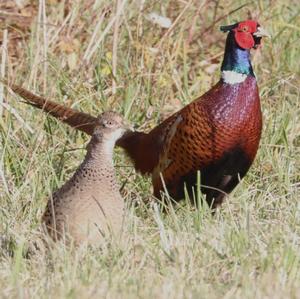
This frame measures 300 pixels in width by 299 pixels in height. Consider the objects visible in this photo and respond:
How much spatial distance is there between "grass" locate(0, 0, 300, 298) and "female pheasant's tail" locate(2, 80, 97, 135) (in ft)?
0.30

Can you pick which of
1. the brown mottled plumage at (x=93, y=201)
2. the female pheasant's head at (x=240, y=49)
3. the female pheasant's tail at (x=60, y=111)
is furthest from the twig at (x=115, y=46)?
the brown mottled plumage at (x=93, y=201)

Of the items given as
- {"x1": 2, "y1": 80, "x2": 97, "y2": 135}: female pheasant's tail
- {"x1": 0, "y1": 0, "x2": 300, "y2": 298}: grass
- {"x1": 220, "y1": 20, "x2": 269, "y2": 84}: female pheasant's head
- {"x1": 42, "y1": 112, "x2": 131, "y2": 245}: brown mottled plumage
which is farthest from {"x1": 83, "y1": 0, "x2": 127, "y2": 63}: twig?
{"x1": 42, "y1": 112, "x2": 131, "y2": 245}: brown mottled plumage

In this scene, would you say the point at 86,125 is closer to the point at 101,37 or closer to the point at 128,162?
the point at 128,162

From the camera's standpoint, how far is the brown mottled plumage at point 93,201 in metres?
4.46

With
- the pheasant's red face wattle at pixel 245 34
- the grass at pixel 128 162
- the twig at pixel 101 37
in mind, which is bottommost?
the grass at pixel 128 162

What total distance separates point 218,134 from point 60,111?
3.29 ft

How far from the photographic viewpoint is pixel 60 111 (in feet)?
20.0

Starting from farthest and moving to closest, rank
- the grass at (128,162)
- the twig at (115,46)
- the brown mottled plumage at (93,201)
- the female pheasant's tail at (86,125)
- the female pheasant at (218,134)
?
the twig at (115,46), the female pheasant's tail at (86,125), the female pheasant at (218,134), the brown mottled plumage at (93,201), the grass at (128,162)

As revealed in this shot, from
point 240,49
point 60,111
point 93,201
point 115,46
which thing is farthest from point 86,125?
point 93,201

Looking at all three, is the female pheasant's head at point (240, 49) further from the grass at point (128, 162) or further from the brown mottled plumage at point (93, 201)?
the brown mottled plumage at point (93, 201)

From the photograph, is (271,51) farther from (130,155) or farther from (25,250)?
(25,250)

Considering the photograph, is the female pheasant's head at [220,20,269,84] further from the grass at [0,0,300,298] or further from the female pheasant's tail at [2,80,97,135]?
the female pheasant's tail at [2,80,97,135]

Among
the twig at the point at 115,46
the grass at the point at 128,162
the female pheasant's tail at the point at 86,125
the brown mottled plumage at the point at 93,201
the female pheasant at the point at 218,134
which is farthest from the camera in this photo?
the twig at the point at 115,46

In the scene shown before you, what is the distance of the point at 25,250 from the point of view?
15.1ft
